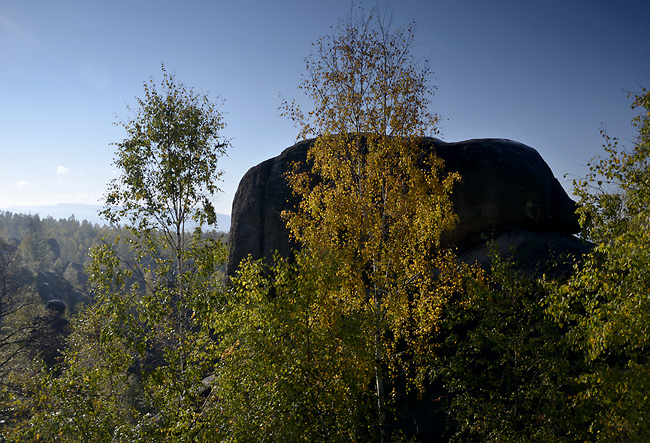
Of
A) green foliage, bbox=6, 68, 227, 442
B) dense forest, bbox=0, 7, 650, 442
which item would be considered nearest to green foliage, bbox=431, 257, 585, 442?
dense forest, bbox=0, 7, 650, 442

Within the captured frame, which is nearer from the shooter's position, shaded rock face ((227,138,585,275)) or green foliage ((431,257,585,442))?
green foliage ((431,257,585,442))

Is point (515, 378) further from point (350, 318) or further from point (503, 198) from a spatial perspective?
point (503, 198)

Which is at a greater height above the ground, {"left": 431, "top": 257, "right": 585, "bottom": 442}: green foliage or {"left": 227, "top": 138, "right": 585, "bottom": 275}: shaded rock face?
{"left": 227, "top": 138, "right": 585, "bottom": 275}: shaded rock face

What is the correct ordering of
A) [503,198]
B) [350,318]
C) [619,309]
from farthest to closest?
[503,198] → [350,318] → [619,309]

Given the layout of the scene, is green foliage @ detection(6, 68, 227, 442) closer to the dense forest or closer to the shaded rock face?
the dense forest

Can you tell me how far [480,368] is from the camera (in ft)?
56.0

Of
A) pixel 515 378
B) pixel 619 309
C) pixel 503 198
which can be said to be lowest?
pixel 515 378

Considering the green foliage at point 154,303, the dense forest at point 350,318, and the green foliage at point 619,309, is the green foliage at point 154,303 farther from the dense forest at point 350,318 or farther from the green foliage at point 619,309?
the green foliage at point 619,309

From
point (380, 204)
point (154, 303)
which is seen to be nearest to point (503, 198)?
point (380, 204)

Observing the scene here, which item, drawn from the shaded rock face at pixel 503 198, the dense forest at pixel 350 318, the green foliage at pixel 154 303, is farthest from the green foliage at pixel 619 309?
the shaded rock face at pixel 503 198

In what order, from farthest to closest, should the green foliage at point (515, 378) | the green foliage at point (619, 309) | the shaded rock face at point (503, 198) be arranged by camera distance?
the shaded rock face at point (503, 198)
the green foliage at point (515, 378)
the green foliage at point (619, 309)

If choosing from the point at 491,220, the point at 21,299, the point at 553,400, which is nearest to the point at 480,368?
the point at 491,220

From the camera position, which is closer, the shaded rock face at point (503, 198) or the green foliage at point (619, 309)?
the green foliage at point (619, 309)

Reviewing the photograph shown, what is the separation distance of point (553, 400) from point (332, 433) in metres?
4.69
